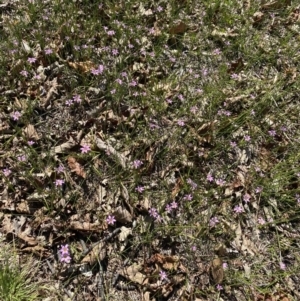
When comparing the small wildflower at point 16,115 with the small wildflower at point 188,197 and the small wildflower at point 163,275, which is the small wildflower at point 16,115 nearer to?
the small wildflower at point 188,197

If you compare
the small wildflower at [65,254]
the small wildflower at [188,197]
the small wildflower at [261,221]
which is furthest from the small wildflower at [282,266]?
the small wildflower at [65,254]

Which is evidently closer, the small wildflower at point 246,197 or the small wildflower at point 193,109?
the small wildflower at point 246,197

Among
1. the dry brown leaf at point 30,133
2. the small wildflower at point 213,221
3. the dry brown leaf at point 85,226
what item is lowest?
the dry brown leaf at point 85,226

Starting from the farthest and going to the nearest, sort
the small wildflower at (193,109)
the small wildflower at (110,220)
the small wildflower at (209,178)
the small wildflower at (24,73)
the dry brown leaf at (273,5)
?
the dry brown leaf at (273,5) < the small wildflower at (193,109) < the small wildflower at (24,73) < the small wildflower at (209,178) < the small wildflower at (110,220)

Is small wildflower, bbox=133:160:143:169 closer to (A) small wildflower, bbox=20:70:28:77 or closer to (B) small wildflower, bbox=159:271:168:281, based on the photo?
(B) small wildflower, bbox=159:271:168:281

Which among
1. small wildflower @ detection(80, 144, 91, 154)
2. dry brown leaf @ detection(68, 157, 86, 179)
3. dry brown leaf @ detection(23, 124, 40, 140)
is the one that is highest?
small wildflower @ detection(80, 144, 91, 154)

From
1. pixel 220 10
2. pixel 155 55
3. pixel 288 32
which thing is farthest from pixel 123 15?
pixel 288 32

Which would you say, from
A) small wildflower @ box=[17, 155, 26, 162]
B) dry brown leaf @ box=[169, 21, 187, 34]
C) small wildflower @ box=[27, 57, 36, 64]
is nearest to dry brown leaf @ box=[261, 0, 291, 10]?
dry brown leaf @ box=[169, 21, 187, 34]

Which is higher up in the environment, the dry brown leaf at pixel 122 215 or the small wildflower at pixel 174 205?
the small wildflower at pixel 174 205
